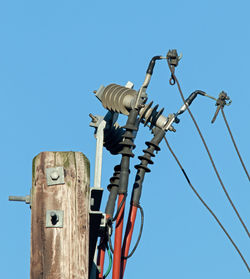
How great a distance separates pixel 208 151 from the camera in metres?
8.18

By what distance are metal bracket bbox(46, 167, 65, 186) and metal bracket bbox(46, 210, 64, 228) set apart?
0.23 meters

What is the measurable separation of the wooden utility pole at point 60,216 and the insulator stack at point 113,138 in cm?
217

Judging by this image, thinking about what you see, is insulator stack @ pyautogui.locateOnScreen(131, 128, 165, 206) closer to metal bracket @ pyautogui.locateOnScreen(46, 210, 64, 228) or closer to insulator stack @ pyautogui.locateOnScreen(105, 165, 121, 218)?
insulator stack @ pyautogui.locateOnScreen(105, 165, 121, 218)

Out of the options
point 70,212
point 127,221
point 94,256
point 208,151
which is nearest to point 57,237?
point 70,212

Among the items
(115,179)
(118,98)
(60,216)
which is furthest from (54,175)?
(118,98)

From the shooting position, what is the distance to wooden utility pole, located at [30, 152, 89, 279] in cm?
554

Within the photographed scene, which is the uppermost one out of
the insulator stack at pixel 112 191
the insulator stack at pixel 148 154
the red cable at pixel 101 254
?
the insulator stack at pixel 148 154

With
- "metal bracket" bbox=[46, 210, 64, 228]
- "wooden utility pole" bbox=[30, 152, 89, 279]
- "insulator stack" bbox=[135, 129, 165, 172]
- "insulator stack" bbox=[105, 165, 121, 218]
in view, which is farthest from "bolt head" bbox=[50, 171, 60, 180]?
"insulator stack" bbox=[135, 129, 165, 172]

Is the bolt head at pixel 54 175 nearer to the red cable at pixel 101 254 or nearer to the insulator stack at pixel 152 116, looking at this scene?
the red cable at pixel 101 254

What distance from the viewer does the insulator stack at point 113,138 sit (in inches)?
312

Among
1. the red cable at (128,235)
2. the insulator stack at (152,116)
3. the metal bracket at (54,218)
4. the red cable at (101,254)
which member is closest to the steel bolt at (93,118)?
the insulator stack at (152,116)

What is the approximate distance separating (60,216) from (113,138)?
8.15 feet

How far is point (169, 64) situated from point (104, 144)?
3.99 feet

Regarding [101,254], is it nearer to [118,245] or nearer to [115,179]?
[118,245]
